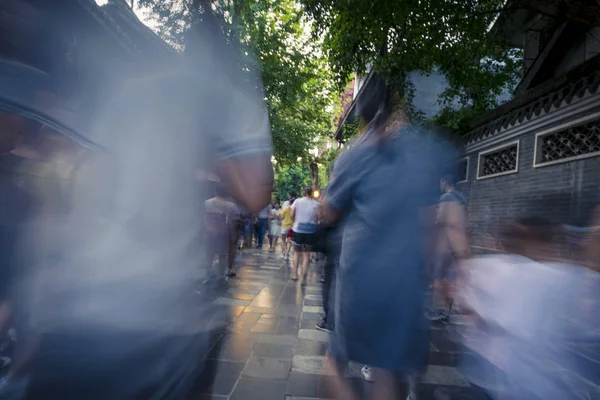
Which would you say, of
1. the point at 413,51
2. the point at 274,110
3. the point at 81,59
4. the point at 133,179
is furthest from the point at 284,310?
the point at 274,110

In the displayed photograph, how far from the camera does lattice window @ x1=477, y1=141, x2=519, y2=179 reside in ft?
24.4

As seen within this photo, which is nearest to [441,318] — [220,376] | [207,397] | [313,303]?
[313,303]

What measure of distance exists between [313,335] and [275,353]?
687mm

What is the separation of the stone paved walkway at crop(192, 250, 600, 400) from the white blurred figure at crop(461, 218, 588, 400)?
0.46 feet

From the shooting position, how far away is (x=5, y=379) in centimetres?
186

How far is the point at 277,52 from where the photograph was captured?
12.1m

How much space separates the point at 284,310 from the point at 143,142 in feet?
13.1

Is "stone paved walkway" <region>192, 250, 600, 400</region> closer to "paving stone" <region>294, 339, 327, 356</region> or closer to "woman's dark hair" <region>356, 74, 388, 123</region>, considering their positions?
"paving stone" <region>294, 339, 327, 356</region>

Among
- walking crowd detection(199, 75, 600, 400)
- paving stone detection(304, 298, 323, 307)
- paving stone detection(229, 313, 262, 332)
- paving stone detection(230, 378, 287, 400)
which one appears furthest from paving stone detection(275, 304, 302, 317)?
walking crowd detection(199, 75, 600, 400)

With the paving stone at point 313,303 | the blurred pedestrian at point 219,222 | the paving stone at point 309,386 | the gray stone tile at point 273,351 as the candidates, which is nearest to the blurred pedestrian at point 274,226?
the blurred pedestrian at point 219,222

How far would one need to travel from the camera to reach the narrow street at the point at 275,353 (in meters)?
2.96

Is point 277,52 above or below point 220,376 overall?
above

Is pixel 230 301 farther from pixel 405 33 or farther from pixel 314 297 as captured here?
pixel 405 33

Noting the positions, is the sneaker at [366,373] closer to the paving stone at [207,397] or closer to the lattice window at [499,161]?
the paving stone at [207,397]
